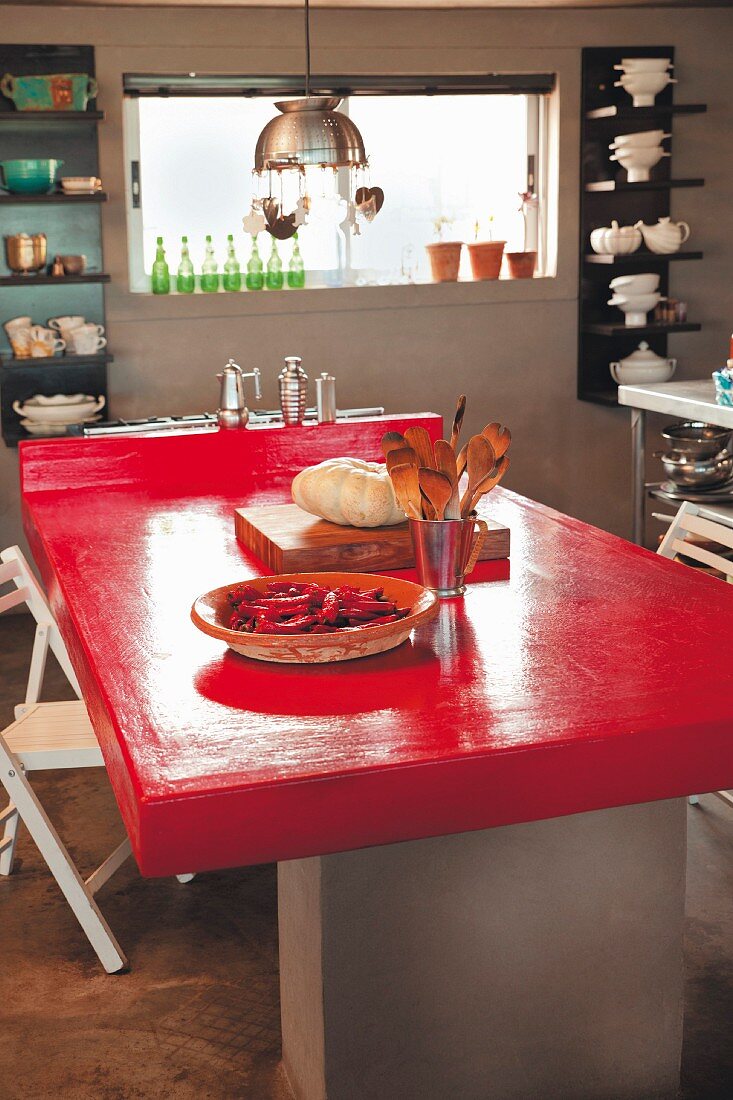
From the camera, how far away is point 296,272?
560 centimetres

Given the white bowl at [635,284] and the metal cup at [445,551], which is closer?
the metal cup at [445,551]

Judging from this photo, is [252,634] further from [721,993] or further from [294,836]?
[721,993]

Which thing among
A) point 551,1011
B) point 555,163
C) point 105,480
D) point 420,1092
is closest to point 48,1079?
point 420,1092

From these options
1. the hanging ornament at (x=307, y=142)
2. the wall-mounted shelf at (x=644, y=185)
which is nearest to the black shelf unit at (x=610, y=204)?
the wall-mounted shelf at (x=644, y=185)

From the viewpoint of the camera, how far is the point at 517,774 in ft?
5.09

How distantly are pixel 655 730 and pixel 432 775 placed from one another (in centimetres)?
31

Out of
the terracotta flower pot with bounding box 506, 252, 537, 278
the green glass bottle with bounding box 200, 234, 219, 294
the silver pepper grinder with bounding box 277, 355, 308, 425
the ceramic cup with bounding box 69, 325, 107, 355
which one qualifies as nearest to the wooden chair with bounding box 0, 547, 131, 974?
the silver pepper grinder with bounding box 277, 355, 308, 425

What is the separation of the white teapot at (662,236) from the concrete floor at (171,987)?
327 cm

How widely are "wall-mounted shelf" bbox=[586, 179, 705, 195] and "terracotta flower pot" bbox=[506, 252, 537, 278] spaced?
410 mm

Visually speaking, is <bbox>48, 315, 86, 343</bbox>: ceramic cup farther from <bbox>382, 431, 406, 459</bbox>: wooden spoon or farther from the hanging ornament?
<bbox>382, 431, 406, 459</bbox>: wooden spoon

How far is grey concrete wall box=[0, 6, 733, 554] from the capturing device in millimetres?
5227

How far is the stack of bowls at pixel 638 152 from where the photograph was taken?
5598mm

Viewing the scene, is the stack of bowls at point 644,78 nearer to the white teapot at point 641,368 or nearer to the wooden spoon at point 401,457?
the white teapot at point 641,368

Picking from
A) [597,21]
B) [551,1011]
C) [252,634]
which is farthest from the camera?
[597,21]
